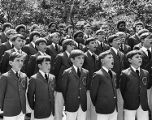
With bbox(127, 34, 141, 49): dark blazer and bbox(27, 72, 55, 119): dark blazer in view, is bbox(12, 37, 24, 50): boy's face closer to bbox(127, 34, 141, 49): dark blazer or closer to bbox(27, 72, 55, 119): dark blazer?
bbox(27, 72, 55, 119): dark blazer

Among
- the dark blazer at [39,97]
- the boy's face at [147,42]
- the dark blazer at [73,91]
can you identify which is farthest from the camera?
the boy's face at [147,42]

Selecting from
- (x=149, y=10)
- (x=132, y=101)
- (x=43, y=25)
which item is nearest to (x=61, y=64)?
(x=132, y=101)

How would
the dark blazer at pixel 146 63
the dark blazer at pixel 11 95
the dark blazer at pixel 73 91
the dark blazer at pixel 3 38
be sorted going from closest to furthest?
the dark blazer at pixel 11 95 → the dark blazer at pixel 73 91 → the dark blazer at pixel 146 63 → the dark blazer at pixel 3 38

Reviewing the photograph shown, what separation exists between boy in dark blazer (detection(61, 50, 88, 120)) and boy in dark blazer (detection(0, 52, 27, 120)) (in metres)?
0.81

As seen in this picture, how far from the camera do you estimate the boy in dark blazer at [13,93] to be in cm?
519

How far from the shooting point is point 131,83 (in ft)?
18.9

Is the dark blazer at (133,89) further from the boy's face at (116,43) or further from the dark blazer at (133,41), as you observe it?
the dark blazer at (133,41)

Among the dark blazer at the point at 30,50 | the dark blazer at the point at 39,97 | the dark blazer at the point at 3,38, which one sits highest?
the dark blazer at the point at 3,38

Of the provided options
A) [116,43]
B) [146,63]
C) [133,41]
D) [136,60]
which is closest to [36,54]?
[116,43]

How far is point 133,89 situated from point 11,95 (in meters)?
2.19

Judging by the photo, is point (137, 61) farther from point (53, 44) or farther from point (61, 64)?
point (53, 44)

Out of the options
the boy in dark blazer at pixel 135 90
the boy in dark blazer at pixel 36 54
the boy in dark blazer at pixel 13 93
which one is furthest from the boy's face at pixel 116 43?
the boy in dark blazer at pixel 13 93

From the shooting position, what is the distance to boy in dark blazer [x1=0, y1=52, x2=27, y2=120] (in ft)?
17.0

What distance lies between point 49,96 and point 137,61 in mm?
1739
